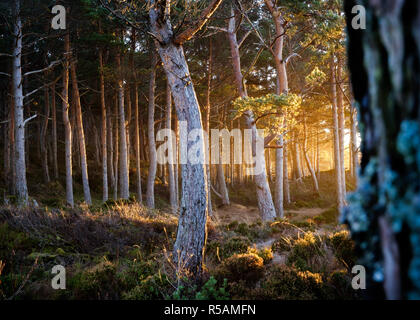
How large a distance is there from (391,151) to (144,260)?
18.6 ft

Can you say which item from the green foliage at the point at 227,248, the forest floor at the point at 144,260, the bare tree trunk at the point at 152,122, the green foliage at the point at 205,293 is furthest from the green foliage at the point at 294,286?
the bare tree trunk at the point at 152,122

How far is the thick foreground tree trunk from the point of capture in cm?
86

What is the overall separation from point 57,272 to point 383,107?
5733 mm

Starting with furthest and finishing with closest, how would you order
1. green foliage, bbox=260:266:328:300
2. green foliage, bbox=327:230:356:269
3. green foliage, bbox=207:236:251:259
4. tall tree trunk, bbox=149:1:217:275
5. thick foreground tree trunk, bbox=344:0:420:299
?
green foliage, bbox=207:236:251:259 < tall tree trunk, bbox=149:1:217:275 < green foliage, bbox=327:230:356:269 < green foliage, bbox=260:266:328:300 < thick foreground tree trunk, bbox=344:0:420:299

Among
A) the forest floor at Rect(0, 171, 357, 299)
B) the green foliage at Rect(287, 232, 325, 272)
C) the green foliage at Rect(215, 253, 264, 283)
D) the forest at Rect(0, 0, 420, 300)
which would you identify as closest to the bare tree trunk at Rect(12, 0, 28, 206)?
the forest at Rect(0, 0, 420, 300)

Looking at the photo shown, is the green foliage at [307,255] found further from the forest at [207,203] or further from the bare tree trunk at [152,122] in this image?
the bare tree trunk at [152,122]

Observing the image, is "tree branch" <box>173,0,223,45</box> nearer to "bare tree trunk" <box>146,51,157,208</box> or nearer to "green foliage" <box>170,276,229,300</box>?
"green foliage" <box>170,276,229,300</box>

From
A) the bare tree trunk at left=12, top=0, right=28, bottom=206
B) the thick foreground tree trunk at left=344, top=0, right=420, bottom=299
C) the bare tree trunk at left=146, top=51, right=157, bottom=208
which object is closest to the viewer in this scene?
the thick foreground tree trunk at left=344, top=0, right=420, bottom=299

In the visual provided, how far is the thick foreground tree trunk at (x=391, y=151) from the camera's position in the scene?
34.0 inches

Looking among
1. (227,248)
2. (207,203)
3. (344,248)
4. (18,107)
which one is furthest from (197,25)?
(18,107)

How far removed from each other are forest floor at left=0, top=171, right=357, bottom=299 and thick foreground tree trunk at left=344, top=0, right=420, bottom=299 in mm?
2689

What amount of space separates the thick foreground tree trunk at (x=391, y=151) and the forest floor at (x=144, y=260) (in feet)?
8.82

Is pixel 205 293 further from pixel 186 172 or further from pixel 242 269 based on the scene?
pixel 186 172

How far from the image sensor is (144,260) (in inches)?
220
